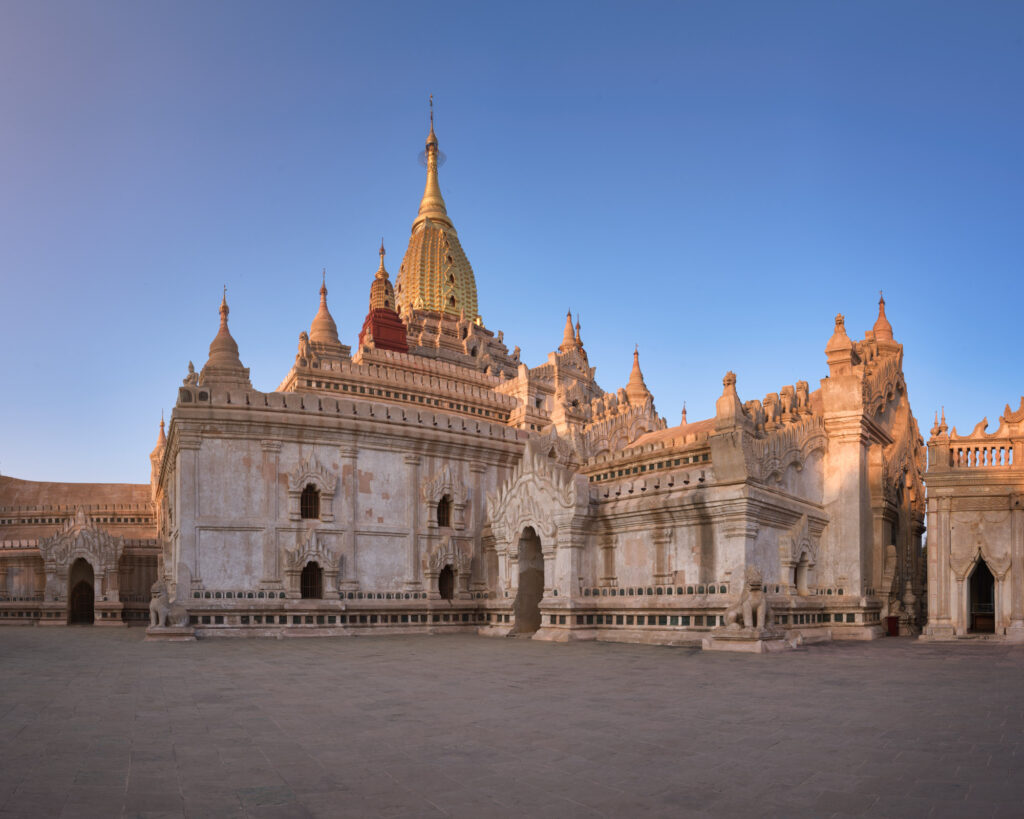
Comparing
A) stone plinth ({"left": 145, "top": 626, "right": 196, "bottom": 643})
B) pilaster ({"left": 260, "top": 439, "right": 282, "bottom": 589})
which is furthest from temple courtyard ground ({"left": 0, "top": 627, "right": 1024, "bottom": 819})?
pilaster ({"left": 260, "top": 439, "right": 282, "bottom": 589})

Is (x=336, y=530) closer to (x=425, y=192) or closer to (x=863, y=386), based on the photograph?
(x=863, y=386)

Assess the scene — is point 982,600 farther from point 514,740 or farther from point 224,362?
point 224,362

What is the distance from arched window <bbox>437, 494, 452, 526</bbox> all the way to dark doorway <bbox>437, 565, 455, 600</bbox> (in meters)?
1.68

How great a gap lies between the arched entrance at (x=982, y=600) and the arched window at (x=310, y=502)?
21.4m

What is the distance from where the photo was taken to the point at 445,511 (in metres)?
32.1

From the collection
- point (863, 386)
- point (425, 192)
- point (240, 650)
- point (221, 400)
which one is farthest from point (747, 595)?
point (425, 192)

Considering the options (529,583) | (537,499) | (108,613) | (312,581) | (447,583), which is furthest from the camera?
(108,613)

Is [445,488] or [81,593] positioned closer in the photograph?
[445,488]

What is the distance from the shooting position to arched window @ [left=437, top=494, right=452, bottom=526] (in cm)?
3192

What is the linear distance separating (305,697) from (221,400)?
17156 millimetres

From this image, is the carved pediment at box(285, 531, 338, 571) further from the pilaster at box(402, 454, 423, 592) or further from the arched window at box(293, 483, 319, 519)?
the pilaster at box(402, 454, 423, 592)

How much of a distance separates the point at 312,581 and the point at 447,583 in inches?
203

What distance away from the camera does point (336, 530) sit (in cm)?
2908

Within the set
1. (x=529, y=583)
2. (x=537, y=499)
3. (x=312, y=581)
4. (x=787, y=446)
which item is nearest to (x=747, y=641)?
(x=787, y=446)
